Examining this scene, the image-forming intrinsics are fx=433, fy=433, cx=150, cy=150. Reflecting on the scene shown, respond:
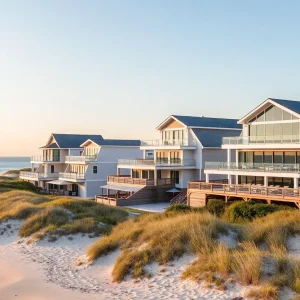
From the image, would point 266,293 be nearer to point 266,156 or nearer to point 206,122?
point 266,156

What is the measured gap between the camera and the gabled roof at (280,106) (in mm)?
33344

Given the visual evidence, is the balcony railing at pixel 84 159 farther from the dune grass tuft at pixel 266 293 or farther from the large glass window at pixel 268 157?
the dune grass tuft at pixel 266 293

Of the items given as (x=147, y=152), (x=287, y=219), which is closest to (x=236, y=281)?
(x=287, y=219)

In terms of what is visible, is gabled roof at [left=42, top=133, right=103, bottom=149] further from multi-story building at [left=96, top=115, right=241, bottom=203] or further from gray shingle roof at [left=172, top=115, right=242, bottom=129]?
gray shingle roof at [left=172, top=115, right=242, bottom=129]

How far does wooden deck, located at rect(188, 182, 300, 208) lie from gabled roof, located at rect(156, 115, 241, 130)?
10.7 m

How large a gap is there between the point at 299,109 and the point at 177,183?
52.3 ft

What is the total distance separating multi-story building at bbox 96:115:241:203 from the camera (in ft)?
146

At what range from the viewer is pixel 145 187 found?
42781 mm

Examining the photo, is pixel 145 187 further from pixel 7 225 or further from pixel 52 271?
pixel 52 271

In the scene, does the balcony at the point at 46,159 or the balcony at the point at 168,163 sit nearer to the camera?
the balcony at the point at 168,163

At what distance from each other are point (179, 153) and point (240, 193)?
1399cm

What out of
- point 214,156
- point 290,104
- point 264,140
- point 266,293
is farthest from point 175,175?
A: point 266,293

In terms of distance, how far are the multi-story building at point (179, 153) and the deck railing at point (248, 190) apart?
7.99 metres

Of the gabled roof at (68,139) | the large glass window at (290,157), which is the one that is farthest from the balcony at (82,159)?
the large glass window at (290,157)
